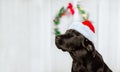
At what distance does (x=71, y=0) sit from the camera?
1.71 m

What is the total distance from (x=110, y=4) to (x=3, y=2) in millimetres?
795

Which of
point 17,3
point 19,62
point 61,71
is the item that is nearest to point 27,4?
point 17,3

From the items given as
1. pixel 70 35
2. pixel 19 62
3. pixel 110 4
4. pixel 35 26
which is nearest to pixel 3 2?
pixel 35 26

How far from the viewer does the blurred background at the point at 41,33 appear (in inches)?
65.8

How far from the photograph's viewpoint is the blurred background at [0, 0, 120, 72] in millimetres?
1672

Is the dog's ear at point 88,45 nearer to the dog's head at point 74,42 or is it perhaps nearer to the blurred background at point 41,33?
the dog's head at point 74,42

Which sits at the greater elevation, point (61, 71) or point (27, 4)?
point (27, 4)

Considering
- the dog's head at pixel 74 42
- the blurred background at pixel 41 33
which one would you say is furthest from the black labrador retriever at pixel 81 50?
the blurred background at pixel 41 33

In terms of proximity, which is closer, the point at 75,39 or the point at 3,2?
the point at 75,39

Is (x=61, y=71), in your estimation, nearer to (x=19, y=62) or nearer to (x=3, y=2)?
(x=19, y=62)

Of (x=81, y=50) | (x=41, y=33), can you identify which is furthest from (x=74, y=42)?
(x=41, y=33)

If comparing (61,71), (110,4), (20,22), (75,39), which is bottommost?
(61,71)

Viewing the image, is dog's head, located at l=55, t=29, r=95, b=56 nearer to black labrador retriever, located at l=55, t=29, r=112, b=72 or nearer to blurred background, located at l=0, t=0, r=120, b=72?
black labrador retriever, located at l=55, t=29, r=112, b=72

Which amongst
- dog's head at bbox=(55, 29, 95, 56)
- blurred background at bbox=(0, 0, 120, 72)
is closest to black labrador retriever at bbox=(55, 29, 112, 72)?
dog's head at bbox=(55, 29, 95, 56)
